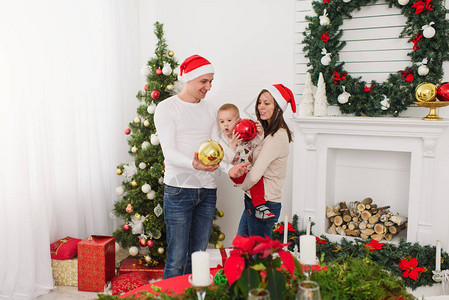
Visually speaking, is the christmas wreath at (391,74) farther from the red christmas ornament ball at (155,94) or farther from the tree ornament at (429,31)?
the red christmas ornament ball at (155,94)

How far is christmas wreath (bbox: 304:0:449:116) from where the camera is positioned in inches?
118

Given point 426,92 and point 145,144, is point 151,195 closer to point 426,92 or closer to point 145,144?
point 145,144

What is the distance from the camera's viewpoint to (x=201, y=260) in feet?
4.17

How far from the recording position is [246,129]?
2322 millimetres

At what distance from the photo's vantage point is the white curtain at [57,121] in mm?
2832

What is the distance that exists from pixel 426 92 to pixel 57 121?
9.72 ft

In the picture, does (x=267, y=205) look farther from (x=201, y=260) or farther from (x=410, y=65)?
(x=410, y=65)

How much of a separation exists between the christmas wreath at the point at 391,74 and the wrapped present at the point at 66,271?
257cm

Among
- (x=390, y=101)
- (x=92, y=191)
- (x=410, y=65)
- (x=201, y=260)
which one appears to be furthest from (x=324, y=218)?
(x=201, y=260)

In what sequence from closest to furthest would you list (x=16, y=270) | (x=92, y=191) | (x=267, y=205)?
(x=267, y=205), (x=16, y=270), (x=92, y=191)

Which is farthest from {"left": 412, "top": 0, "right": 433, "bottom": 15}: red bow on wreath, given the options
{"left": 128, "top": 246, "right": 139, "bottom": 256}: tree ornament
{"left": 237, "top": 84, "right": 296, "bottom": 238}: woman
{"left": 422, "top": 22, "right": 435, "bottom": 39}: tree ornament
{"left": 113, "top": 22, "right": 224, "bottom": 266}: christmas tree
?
{"left": 128, "top": 246, "right": 139, "bottom": 256}: tree ornament

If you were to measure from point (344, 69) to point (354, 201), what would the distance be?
1209 mm

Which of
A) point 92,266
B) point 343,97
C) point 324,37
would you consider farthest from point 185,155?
point 324,37

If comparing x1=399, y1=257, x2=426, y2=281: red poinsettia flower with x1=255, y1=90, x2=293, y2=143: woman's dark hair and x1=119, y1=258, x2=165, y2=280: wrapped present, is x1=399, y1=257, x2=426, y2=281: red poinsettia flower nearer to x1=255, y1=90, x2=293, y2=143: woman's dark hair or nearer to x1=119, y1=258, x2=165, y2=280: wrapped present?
x1=255, y1=90, x2=293, y2=143: woman's dark hair
